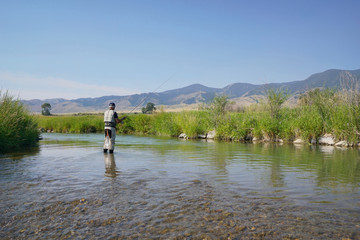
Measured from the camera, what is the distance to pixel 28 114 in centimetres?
1753

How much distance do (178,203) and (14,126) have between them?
38.2 feet

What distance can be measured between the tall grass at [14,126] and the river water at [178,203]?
204 inches

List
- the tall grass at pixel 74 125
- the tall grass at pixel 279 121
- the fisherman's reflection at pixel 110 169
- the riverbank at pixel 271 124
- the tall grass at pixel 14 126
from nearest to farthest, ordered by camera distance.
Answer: the fisherman's reflection at pixel 110 169, the tall grass at pixel 14 126, the tall grass at pixel 279 121, the riverbank at pixel 271 124, the tall grass at pixel 74 125

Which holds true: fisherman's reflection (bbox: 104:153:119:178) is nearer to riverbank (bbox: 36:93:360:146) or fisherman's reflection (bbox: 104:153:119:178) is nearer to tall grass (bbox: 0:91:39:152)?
tall grass (bbox: 0:91:39:152)

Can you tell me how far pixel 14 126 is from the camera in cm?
1412

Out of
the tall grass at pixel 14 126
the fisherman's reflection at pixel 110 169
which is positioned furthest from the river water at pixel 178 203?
the tall grass at pixel 14 126

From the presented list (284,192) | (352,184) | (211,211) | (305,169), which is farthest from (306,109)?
(211,211)

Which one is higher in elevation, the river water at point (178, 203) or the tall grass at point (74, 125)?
the tall grass at point (74, 125)

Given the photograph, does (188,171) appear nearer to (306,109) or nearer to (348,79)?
(348,79)

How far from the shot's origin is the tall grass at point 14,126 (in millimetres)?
13203

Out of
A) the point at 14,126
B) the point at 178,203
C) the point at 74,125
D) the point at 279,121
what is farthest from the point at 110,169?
the point at 74,125

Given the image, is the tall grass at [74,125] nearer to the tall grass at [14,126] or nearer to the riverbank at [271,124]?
the riverbank at [271,124]

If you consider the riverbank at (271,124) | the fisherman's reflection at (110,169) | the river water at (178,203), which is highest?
the riverbank at (271,124)

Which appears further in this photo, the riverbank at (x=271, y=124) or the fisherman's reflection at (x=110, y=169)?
the riverbank at (x=271, y=124)
